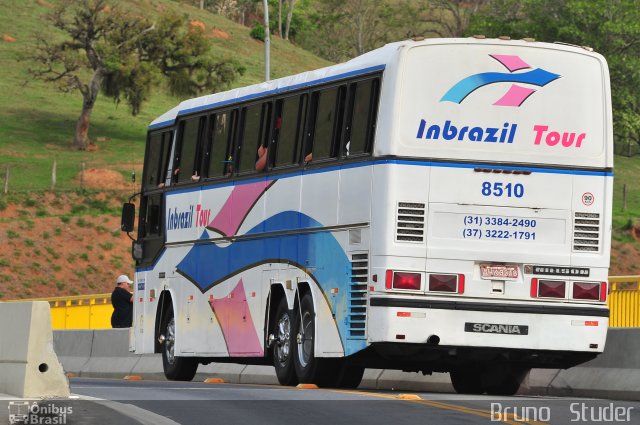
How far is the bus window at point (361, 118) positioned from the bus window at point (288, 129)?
148cm

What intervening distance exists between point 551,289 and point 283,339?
413cm

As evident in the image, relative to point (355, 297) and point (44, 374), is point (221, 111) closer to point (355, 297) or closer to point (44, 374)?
point (355, 297)

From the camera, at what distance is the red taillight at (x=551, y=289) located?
19.4m

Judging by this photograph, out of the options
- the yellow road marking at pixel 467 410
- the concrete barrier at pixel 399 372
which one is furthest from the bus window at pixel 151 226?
the yellow road marking at pixel 467 410

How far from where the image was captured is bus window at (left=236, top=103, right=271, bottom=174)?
74.6ft

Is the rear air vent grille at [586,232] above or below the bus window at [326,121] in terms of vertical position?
below

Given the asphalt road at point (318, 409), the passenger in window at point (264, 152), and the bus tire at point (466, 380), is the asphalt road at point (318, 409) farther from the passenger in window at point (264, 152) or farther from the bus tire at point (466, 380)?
the passenger in window at point (264, 152)

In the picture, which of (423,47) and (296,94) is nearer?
(423,47)

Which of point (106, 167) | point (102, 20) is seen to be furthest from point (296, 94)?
point (102, 20)

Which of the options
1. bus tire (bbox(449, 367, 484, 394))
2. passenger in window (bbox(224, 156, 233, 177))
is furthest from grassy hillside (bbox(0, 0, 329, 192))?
bus tire (bbox(449, 367, 484, 394))

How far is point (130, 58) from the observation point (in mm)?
85438

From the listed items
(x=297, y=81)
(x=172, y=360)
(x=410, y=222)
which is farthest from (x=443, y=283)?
(x=172, y=360)

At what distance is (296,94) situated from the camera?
71.8 feet

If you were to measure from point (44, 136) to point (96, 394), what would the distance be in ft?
238
